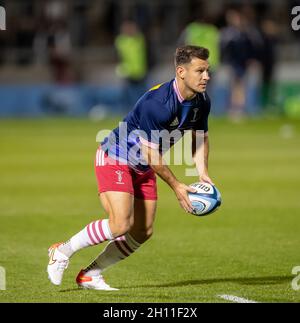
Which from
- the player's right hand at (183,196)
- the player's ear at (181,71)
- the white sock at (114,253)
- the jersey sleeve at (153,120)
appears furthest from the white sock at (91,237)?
the player's ear at (181,71)

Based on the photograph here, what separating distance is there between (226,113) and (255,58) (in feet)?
6.71

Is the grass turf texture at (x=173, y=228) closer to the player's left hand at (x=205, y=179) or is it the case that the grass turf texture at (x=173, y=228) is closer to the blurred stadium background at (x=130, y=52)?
the player's left hand at (x=205, y=179)

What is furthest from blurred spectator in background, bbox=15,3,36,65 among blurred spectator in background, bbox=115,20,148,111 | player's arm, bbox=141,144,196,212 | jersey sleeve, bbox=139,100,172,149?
player's arm, bbox=141,144,196,212

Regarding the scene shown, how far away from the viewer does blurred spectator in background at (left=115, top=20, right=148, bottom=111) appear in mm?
33719

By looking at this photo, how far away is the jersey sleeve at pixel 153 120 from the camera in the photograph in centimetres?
891

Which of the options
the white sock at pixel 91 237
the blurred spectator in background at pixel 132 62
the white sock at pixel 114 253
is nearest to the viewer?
the white sock at pixel 91 237

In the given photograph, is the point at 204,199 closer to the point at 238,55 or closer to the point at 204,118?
the point at 204,118

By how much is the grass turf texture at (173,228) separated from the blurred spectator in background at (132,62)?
29.5ft

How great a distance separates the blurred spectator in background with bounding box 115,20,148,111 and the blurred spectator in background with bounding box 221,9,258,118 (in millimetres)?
3517

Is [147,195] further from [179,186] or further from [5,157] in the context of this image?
[5,157]

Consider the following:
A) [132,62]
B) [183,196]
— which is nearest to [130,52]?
[132,62]

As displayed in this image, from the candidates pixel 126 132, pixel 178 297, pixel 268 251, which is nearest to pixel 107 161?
pixel 126 132

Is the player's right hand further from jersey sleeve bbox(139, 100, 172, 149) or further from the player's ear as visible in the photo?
the player's ear

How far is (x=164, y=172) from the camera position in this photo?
888 cm
